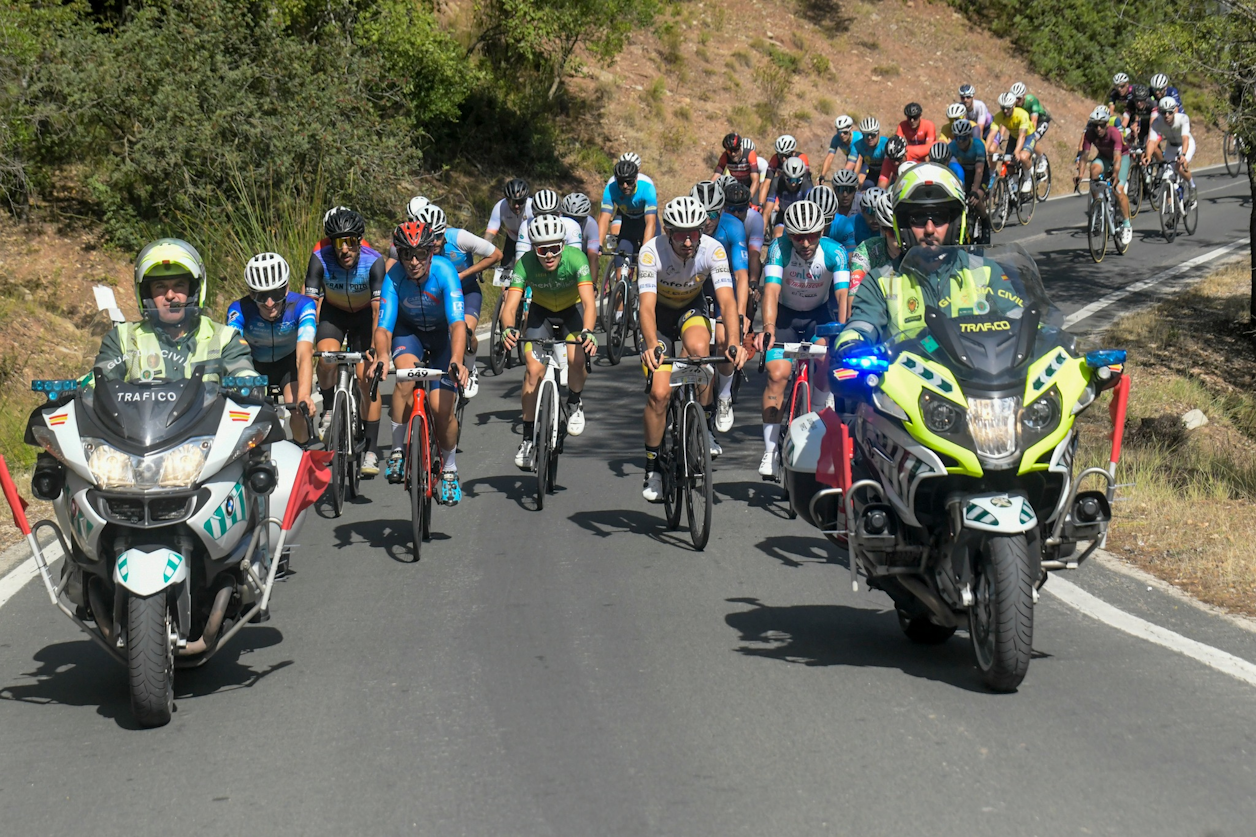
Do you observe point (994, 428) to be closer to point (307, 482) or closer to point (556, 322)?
point (307, 482)

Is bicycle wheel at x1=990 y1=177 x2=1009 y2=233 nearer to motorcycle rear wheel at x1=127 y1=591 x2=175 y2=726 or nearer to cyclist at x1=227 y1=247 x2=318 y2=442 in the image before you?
cyclist at x1=227 y1=247 x2=318 y2=442

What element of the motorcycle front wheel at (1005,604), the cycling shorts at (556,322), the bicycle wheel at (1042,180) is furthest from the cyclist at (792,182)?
the bicycle wheel at (1042,180)

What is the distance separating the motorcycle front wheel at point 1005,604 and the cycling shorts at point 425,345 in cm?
534

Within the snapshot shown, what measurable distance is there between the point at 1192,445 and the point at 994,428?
743 cm

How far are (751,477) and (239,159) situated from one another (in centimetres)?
1189

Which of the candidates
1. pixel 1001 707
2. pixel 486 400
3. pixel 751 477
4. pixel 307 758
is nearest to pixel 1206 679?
pixel 1001 707

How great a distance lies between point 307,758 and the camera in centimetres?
550

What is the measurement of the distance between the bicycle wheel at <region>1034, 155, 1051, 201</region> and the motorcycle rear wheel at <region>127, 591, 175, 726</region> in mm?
24172

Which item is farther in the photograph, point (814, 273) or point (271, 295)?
point (814, 273)

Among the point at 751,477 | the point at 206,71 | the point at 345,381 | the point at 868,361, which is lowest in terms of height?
the point at 751,477

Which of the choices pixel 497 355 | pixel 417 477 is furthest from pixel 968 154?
pixel 417 477

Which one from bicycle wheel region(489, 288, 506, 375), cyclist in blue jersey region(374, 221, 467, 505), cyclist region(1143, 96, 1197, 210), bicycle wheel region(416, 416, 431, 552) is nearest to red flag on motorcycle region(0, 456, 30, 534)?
bicycle wheel region(416, 416, 431, 552)

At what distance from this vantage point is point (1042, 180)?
2861cm

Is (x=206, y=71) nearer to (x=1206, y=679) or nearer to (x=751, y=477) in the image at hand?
(x=751, y=477)
